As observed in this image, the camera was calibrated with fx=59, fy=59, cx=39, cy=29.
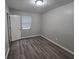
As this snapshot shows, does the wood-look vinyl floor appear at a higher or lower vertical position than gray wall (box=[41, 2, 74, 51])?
lower

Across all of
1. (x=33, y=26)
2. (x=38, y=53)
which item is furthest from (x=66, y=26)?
(x=33, y=26)

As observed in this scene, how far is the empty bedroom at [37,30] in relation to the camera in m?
2.71

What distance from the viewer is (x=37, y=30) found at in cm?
635

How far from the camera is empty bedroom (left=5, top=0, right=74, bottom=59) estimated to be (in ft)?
8.91

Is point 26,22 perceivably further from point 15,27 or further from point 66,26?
point 66,26

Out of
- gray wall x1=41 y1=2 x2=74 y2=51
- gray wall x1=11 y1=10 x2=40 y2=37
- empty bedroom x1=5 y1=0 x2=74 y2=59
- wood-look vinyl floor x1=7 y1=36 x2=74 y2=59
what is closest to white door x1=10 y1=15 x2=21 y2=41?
empty bedroom x1=5 y1=0 x2=74 y2=59

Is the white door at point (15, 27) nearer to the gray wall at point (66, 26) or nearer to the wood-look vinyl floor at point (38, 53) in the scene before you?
the wood-look vinyl floor at point (38, 53)

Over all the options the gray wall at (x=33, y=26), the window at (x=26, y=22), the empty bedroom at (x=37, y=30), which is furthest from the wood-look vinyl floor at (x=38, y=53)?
the window at (x=26, y=22)

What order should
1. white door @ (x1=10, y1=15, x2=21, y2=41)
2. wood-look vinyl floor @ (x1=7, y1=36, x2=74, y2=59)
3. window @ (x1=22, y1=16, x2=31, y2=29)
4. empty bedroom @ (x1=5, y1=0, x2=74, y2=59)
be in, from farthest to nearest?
window @ (x1=22, y1=16, x2=31, y2=29)
white door @ (x1=10, y1=15, x2=21, y2=41)
empty bedroom @ (x1=5, y1=0, x2=74, y2=59)
wood-look vinyl floor @ (x1=7, y1=36, x2=74, y2=59)

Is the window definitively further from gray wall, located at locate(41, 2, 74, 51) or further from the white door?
gray wall, located at locate(41, 2, 74, 51)
